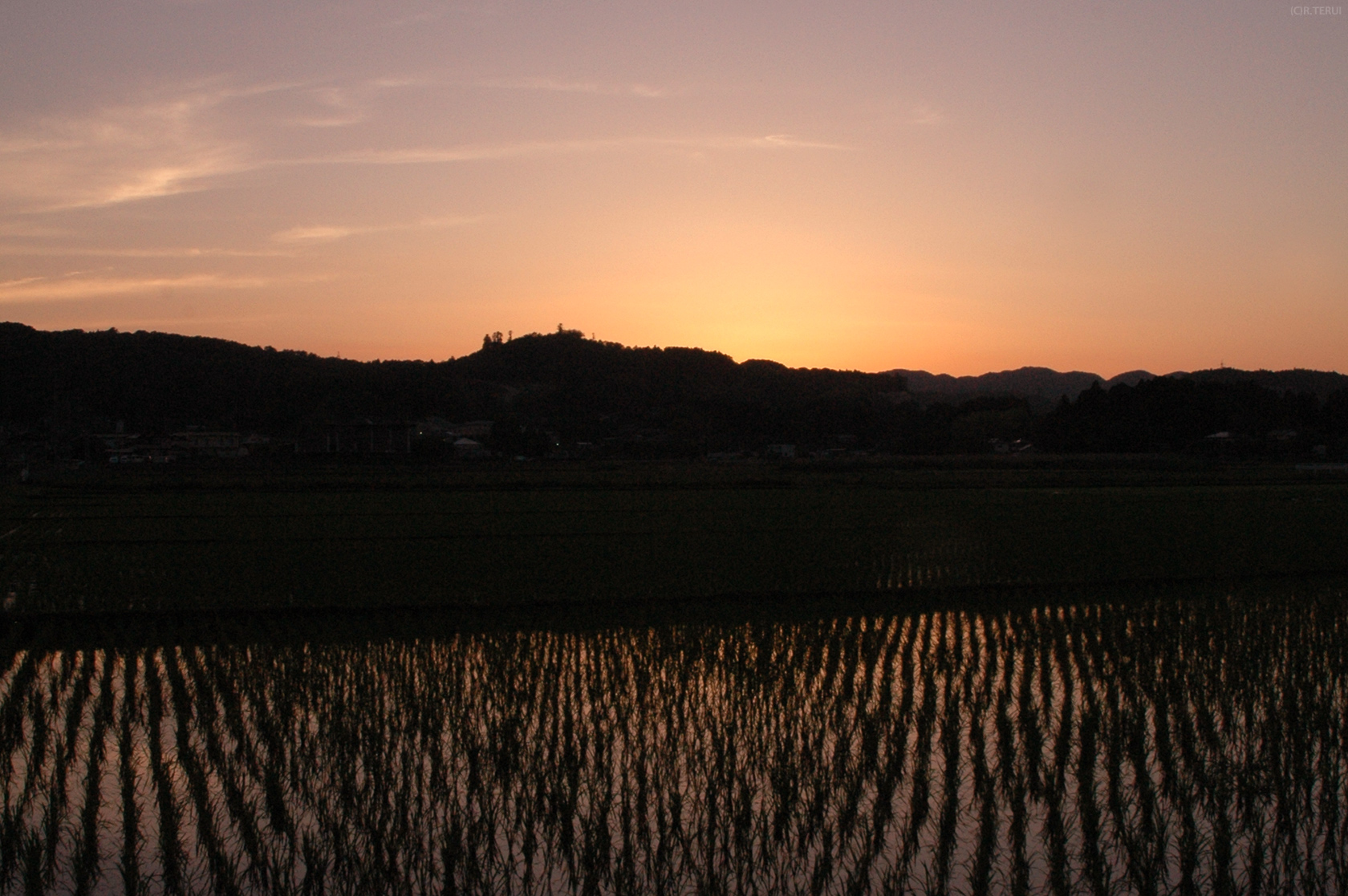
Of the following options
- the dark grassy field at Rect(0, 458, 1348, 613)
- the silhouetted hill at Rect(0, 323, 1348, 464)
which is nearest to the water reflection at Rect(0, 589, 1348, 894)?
the dark grassy field at Rect(0, 458, 1348, 613)

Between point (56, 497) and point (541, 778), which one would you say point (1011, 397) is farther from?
point (541, 778)

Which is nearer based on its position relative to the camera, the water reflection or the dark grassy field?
the water reflection

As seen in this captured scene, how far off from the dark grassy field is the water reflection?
12.2ft

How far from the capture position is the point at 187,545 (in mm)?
16344

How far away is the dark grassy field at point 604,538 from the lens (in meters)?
13.1

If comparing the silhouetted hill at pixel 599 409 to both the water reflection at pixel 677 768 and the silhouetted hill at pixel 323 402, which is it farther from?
the water reflection at pixel 677 768

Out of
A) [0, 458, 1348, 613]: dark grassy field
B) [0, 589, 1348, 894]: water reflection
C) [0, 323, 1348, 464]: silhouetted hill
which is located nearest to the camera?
[0, 589, 1348, 894]: water reflection

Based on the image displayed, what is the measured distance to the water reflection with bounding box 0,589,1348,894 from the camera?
15.2 ft

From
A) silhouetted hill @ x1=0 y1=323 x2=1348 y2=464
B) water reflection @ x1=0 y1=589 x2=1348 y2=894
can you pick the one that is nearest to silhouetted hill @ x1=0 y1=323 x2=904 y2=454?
silhouetted hill @ x1=0 y1=323 x2=1348 y2=464

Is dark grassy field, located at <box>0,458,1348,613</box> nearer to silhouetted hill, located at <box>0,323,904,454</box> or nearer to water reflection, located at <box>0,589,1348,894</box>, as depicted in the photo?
water reflection, located at <box>0,589,1348,894</box>

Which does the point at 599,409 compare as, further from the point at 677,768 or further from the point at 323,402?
the point at 677,768

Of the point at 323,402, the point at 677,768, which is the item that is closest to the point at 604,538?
the point at 677,768

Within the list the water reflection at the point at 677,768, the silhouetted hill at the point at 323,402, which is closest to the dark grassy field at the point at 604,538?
the water reflection at the point at 677,768

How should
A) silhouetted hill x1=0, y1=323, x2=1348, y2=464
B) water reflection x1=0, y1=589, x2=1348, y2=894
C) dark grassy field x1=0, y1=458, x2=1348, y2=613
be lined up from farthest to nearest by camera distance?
silhouetted hill x1=0, y1=323, x2=1348, y2=464
dark grassy field x1=0, y1=458, x2=1348, y2=613
water reflection x1=0, y1=589, x2=1348, y2=894
